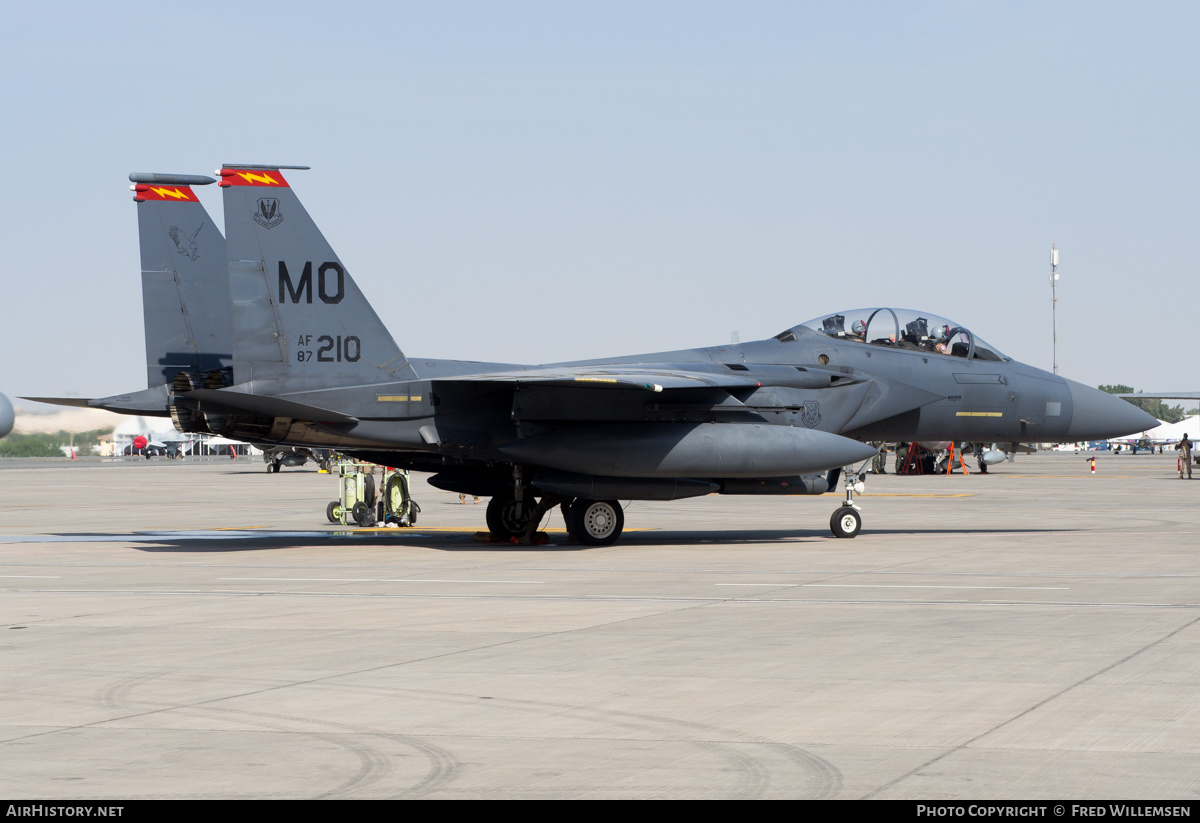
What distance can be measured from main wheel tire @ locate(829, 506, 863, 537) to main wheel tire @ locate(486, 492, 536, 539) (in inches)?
186

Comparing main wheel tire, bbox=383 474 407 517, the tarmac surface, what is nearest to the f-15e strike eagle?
the tarmac surface

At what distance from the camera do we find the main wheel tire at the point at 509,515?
18.9m

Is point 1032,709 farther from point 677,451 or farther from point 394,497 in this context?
point 394,497

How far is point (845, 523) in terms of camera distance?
19.6 metres

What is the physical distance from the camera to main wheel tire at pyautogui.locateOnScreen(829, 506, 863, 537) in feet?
64.0

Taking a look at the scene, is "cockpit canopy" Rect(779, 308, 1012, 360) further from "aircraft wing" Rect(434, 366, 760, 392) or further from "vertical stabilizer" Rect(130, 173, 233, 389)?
"vertical stabilizer" Rect(130, 173, 233, 389)

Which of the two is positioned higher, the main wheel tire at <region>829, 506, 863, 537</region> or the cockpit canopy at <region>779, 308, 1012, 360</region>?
the cockpit canopy at <region>779, 308, 1012, 360</region>

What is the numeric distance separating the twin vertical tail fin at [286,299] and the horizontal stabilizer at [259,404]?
1.68ft

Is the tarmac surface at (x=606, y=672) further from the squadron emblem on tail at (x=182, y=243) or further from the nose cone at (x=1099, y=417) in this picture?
the squadron emblem on tail at (x=182, y=243)

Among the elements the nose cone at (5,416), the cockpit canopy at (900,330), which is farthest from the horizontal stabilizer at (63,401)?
the cockpit canopy at (900,330)

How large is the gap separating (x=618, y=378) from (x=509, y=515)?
3444 millimetres

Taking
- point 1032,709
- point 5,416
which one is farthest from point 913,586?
point 5,416

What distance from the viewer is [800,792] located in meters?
5.19
